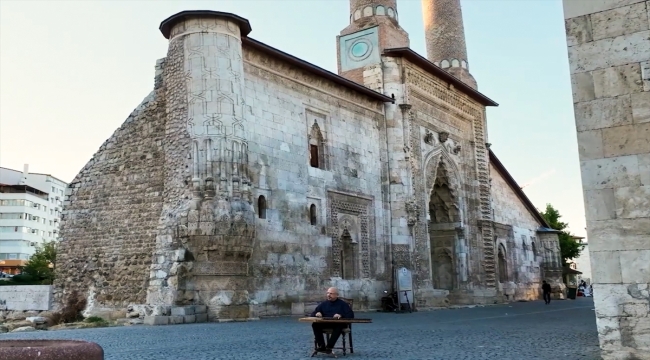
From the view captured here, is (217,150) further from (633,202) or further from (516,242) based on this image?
(516,242)

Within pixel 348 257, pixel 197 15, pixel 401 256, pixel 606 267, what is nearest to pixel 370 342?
pixel 606 267

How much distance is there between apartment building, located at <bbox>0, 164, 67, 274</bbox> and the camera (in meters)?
59.9

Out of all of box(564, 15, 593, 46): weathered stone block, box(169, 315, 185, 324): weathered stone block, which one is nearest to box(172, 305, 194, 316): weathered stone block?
box(169, 315, 185, 324): weathered stone block

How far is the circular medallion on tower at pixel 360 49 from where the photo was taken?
20.4 meters

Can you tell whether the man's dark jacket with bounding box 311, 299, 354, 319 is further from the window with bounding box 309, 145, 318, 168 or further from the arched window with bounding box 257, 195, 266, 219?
the window with bounding box 309, 145, 318, 168

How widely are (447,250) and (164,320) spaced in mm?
13116

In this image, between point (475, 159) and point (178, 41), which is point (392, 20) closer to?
point (475, 159)

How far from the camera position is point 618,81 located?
19.4 ft

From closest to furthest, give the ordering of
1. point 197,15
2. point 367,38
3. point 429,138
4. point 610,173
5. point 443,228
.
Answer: point 610,173, point 197,15, point 367,38, point 429,138, point 443,228

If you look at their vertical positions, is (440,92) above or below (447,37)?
below

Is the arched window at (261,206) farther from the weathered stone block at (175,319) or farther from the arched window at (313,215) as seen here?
the weathered stone block at (175,319)

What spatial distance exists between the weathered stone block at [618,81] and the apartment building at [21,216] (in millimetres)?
59774

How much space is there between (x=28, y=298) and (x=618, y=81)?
14869 millimetres

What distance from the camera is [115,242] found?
14.8 m
